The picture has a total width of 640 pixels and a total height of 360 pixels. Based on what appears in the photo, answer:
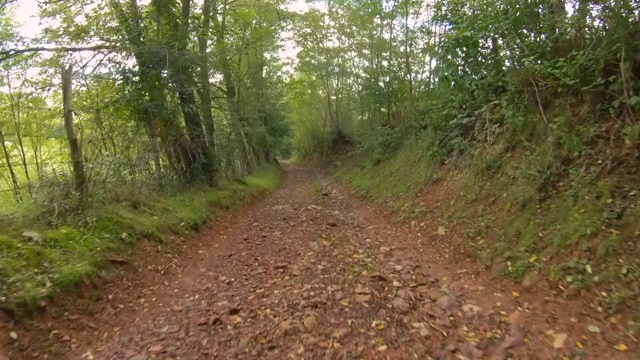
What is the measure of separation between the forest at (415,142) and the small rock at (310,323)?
2.65m

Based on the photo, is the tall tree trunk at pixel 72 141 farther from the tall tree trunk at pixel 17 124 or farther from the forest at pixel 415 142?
the tall tree trunk at pixel 17 124

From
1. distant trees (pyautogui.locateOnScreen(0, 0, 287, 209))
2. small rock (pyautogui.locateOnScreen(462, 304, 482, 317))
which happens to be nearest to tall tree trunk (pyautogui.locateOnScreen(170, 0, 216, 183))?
distant trees (pyautogui.locateOnScreen(0, 0, 287, 209))

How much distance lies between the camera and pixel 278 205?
12.5 meters

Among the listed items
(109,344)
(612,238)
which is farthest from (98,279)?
(612,238)

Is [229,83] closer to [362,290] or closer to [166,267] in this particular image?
[166,267]

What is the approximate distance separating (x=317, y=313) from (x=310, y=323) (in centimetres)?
24

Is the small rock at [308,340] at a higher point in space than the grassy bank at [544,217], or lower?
lower

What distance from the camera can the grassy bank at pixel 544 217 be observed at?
4066 mm

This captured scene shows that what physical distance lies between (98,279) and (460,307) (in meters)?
4.54

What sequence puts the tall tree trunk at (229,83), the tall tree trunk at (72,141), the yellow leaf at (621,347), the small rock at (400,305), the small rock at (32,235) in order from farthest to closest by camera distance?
the tall tree trunk at (229,83), the tall tree trunk at (72,141), the small rock at (32,235), the small rock at (400,305), the yellow leaf at (621,347)

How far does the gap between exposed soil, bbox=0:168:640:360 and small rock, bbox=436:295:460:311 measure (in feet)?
0.08

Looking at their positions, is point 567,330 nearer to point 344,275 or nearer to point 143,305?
point 344,275

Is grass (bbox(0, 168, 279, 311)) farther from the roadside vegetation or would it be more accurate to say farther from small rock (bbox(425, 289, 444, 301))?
the roadside vegetation

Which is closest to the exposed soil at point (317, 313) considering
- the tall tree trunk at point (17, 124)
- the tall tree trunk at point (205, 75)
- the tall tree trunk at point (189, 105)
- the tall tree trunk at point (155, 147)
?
the tall tree trunk at point (155, 147)
